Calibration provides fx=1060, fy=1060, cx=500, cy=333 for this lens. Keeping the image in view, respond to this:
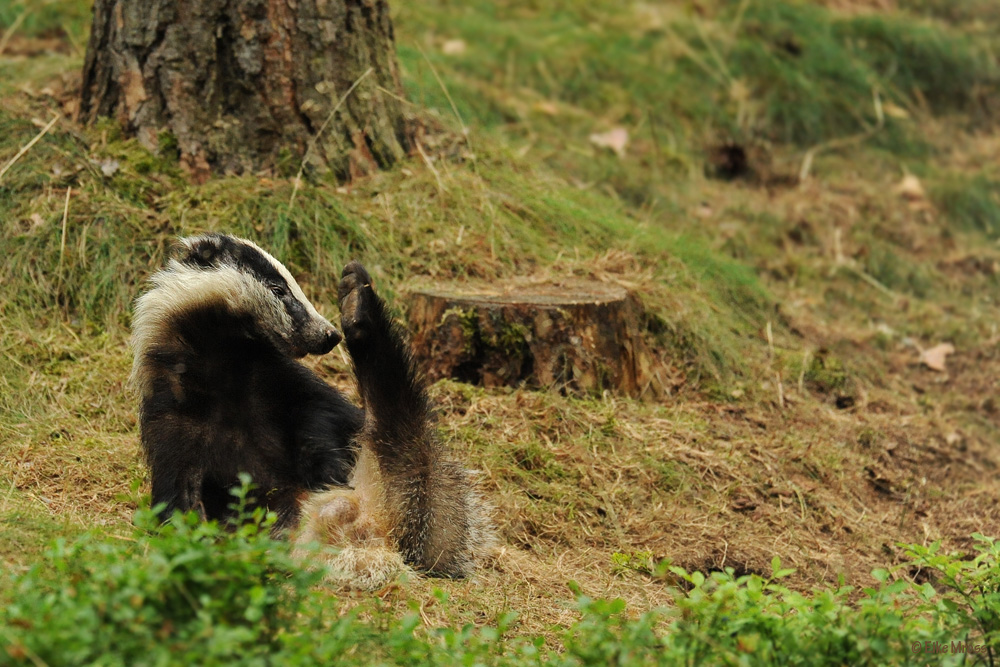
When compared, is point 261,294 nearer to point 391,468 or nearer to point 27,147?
point 391,468

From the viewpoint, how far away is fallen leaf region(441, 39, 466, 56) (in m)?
9.13

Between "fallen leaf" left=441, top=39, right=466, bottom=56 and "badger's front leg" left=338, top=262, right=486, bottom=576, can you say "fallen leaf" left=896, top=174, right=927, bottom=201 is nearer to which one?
"fallen leaf" left=441, top=39, right=466, bottom=56

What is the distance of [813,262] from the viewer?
26.5 ft

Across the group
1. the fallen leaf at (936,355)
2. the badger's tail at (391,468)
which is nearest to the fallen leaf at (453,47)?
the fallen leaf at (936,355)

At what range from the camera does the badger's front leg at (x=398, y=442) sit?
12.9 feet

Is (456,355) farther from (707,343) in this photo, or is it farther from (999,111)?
(999,111)

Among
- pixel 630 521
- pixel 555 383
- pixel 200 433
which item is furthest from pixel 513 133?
pixel 200 433

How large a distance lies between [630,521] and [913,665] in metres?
2.11

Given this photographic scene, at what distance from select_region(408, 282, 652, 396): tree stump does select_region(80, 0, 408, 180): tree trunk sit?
1.26 meters

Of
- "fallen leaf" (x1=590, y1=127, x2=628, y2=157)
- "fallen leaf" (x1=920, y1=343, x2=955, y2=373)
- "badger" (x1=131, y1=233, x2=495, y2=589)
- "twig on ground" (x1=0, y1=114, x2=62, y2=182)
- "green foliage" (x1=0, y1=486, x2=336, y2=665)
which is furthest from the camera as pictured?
"fallen leaf" (x1=590, y1=127, x2=628, y2=157)

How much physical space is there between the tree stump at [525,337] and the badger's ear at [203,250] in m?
1.43

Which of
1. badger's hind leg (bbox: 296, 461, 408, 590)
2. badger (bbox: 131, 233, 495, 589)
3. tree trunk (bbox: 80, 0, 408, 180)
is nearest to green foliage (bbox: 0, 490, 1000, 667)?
badger's hind leg (bbox: 296, 461, 408, 590)

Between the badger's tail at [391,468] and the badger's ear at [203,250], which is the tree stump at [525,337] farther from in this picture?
the badger's ear at [203,250]

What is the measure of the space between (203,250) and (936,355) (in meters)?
5.15
